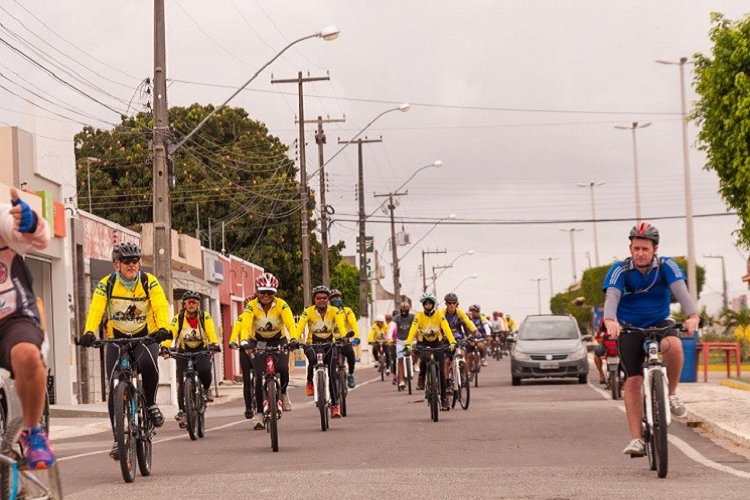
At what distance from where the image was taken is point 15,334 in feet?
24.7

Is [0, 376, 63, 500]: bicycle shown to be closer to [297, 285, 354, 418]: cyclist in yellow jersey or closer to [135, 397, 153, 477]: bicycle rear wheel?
[135, 397, 153, 477]: bicycle rear wheel

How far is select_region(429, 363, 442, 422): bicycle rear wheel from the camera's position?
20.3m

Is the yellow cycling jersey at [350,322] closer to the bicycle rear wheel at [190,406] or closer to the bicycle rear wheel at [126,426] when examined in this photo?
the bicycle rear wheel at [190,406]

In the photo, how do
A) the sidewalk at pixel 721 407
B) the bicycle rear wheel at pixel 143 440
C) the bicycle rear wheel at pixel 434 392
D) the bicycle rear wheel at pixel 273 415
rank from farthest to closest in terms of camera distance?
the bicycle rear wheel at pixel 434 392 → the sidewalk at pixel 721 407 → the bicycle rear wheel at pixel 273 415 → the bicycle rear wheel at pixel 143 440

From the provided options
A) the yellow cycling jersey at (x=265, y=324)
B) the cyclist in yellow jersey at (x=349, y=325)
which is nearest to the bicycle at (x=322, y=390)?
the cyclist in yellow jersey at (x=349, y=325)

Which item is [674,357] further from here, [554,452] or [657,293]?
[554,452]

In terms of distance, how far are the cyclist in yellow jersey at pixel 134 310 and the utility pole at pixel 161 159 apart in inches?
666

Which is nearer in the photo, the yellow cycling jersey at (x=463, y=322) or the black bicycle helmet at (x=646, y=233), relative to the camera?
the black bicycle helmet at (x=646, y=233)

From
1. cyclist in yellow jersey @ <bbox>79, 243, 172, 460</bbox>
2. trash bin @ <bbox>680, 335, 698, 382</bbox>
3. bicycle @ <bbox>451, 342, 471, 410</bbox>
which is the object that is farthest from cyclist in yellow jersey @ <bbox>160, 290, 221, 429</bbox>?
trash bin @ <bbox>680, 335, 698, 382</bbox>

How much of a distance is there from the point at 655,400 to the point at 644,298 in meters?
0.88

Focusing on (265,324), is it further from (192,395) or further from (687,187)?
(687,187)

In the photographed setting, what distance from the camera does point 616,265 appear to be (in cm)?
1189

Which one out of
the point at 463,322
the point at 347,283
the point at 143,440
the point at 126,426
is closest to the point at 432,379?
the point at 463,322

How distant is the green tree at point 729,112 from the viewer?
104 ft
